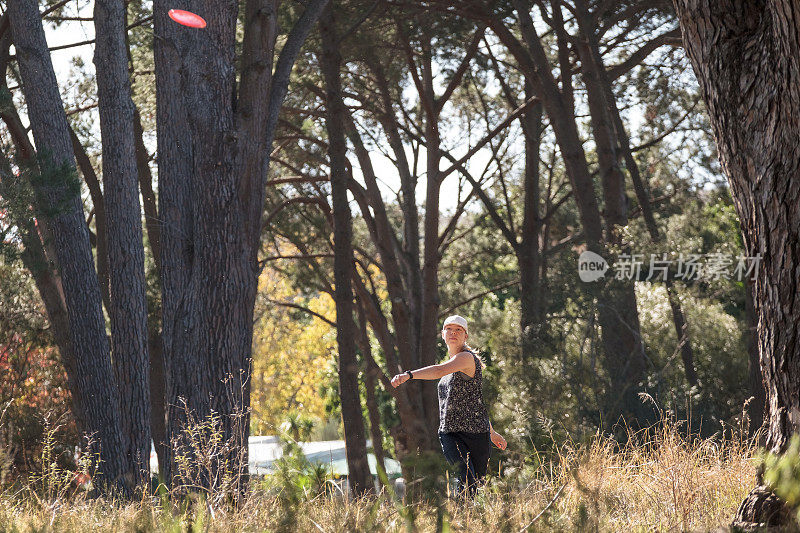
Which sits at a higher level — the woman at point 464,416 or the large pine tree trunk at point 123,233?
the large pine tree trunk at point 123,233

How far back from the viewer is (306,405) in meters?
31.1

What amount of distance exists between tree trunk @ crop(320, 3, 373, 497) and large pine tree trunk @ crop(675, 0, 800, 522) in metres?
8.56

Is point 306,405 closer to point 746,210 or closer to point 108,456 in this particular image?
point 108,456

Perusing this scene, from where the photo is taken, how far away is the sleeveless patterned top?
6.04 m

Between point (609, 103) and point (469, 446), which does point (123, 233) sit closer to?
point (469, 446)

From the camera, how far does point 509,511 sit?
3602mm

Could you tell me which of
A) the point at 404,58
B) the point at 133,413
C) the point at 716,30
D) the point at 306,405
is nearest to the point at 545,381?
the point at 133,413

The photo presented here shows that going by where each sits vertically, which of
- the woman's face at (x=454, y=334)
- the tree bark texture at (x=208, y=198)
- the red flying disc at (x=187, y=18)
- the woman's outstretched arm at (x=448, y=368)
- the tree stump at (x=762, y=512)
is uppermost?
the red flying disc at (x=187, y=18)

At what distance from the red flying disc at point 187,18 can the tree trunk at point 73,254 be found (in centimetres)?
264

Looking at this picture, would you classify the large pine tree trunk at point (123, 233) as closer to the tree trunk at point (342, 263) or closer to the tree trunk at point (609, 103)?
the tree trunk at point (342, 263)

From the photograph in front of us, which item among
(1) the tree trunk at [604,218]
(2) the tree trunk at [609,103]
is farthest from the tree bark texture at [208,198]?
(2) the tree trunk at [609,103]

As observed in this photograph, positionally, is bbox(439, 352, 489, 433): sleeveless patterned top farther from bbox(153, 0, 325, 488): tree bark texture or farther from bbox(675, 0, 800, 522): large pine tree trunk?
bbox(675, 0, 800, 522): large pine tree trunk

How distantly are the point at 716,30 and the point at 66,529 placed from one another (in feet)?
11.4

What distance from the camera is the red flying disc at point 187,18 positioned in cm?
734
